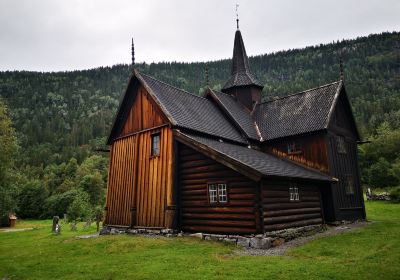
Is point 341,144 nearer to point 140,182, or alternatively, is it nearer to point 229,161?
point 229,161

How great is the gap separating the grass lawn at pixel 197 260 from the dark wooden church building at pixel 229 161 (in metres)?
2.18

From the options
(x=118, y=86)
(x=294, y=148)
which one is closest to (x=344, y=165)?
(x=294, y=148)

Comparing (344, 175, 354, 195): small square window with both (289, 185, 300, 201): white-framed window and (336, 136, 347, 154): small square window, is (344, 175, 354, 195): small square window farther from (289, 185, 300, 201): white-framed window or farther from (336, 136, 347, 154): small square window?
(289, 185, 300, 201): white-framed window

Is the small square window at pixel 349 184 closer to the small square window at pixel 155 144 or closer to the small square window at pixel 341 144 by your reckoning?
the small square window at pixel 341 144

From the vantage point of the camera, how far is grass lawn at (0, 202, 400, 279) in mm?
9930

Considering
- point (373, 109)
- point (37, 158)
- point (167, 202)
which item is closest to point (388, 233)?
point (167, 202)

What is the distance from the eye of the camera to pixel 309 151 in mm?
22734

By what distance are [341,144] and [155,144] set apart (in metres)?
13.5

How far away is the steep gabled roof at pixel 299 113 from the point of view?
23016 millimetres

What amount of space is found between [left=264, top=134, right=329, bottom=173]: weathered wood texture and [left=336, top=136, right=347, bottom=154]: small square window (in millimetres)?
2254

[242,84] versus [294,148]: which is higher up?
[242,84]

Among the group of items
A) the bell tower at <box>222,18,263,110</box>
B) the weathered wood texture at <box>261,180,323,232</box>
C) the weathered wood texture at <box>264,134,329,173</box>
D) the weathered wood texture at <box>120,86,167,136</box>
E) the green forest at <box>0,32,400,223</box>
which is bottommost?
the weathered wood texture at <box>261,180,323,232</box>

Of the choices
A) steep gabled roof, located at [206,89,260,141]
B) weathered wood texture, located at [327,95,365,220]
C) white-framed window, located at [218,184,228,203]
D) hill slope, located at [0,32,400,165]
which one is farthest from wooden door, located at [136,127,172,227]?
hill slope, located at [0,32,400,165]

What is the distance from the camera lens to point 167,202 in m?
18.1
